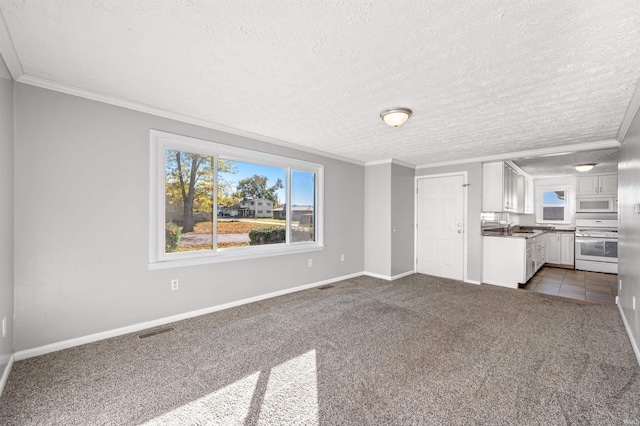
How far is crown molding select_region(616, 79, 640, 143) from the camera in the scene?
7.62ft

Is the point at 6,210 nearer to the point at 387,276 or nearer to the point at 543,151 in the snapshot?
the point at 387,276

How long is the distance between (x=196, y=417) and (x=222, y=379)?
0.38m

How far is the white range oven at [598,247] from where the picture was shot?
559 cm

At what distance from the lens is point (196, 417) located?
1667 millimetres

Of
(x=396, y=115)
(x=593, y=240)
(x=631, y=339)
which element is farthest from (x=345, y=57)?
→ (x=593, y=240)

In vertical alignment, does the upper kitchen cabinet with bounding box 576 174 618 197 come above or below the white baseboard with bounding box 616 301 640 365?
above

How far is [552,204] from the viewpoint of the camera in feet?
23.1

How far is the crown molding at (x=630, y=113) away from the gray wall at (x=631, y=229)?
2.4 inches

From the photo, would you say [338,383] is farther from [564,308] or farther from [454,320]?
[564,308]

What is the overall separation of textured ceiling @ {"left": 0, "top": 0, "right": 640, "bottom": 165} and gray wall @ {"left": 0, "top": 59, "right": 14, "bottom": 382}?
0.95 ft

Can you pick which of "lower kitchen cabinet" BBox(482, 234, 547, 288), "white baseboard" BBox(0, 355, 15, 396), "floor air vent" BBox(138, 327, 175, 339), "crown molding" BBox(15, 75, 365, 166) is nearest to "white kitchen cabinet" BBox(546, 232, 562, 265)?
"lower kitchen cabinet" BBox(482, 234, 547, 288)

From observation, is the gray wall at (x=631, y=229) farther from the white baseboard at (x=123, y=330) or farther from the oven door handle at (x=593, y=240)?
the white baseboard at (x=123, y=330)

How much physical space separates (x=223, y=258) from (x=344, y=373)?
203 centimetres

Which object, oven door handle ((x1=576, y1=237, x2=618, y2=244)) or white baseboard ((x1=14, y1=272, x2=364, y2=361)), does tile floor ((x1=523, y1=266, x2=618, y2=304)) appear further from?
white baseboard ((x1=14, y1=272, x2=364, y2=361))
